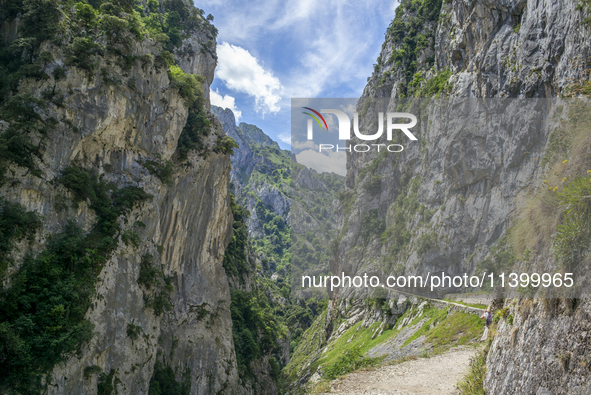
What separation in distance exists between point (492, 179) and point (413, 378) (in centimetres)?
2574

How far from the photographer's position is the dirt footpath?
1009cm

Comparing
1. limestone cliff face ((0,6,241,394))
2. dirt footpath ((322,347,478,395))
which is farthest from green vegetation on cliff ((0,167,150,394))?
dirt footpath ((322,347,478,395))

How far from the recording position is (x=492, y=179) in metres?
31.2

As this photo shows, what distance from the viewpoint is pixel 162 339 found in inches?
872

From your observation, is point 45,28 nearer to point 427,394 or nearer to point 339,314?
point 427,394

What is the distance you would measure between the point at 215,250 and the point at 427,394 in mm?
23533

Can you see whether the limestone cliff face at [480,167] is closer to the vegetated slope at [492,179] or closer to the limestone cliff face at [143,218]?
the vegetated slope at [492,179]

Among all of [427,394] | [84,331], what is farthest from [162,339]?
[427,394]

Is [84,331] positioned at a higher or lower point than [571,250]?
lower

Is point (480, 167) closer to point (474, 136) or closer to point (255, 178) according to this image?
point (474, 136)

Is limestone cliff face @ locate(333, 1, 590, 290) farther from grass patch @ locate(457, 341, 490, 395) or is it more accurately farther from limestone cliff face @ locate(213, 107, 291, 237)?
limestone cliff face @ locate(213, 107, 291, 237)

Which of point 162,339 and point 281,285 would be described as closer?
point 162,339

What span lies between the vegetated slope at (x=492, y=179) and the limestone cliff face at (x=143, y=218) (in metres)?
14.5

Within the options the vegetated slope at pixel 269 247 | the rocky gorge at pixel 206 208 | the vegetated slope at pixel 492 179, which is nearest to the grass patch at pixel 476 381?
the rocky gorge at pixel 206 208
